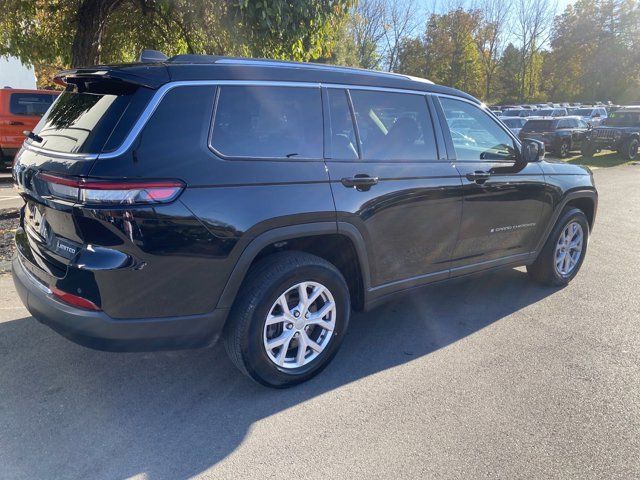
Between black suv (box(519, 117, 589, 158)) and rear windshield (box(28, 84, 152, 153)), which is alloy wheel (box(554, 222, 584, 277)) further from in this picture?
black suv (box(519, 117, 589, 158))

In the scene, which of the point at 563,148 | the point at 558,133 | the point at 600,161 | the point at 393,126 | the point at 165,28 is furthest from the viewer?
the point at 600,161

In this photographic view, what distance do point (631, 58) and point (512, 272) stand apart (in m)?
64.5

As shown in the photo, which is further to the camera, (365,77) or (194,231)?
(365,77)

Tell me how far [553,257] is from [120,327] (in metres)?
4.10

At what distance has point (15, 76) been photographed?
20.9m

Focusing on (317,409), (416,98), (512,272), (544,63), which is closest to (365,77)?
(416,98)

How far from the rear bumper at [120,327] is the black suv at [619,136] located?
68.9 feet

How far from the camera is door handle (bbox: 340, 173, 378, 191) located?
3.31 m

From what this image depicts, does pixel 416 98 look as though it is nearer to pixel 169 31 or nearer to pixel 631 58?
pixel 169 31

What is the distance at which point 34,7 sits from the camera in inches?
316

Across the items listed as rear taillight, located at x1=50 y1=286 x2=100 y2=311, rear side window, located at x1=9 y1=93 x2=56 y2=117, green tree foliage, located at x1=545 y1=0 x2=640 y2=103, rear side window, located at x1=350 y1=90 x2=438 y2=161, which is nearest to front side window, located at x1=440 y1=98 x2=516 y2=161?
rear side window, located at x1=350 y1=90 x2=438 y2=161

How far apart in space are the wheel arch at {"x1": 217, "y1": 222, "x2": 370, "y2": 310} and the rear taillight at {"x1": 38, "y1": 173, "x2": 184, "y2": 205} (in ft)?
1.75

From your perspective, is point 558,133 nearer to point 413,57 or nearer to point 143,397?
point 143,397

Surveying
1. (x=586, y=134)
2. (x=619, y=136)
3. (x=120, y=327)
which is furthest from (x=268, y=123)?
(x=586, y=134)
